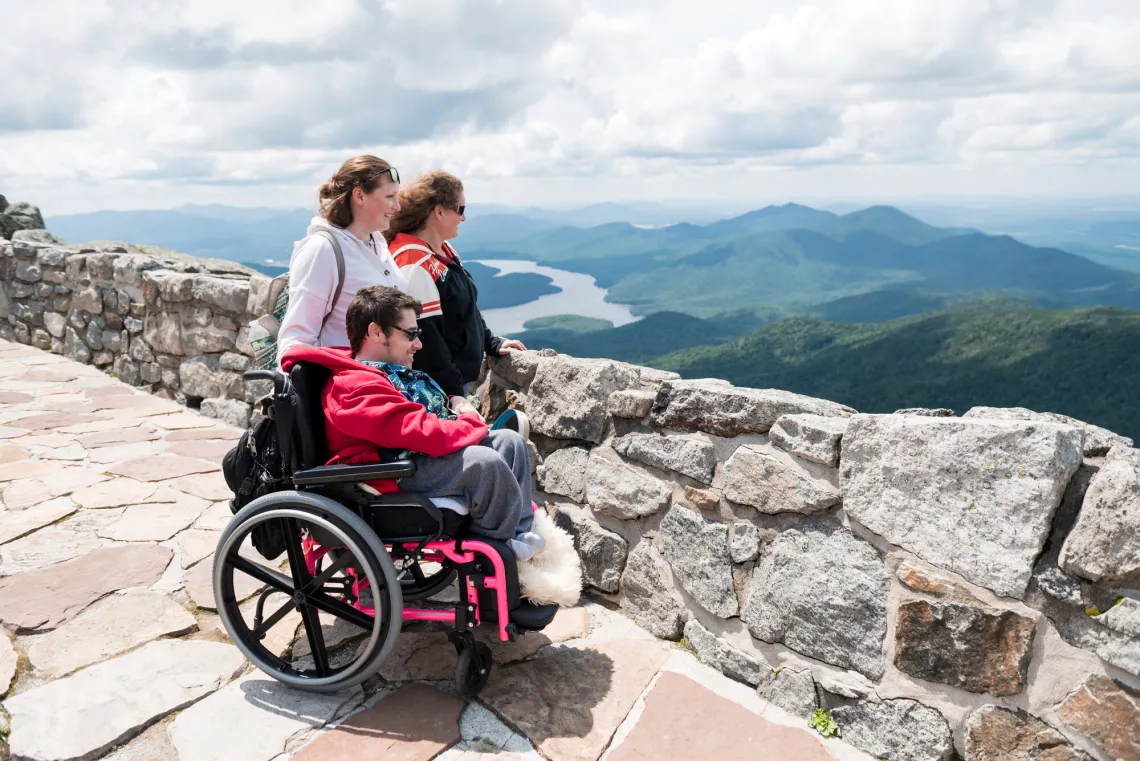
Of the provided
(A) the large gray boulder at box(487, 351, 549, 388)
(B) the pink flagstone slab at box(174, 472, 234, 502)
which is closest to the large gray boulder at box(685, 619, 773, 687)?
(A) the large gray boulder at box(487, 351, 549, 388)

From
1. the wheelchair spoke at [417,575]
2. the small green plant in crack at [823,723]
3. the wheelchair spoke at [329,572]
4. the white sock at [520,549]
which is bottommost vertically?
the small green plant in crack at [823,723]

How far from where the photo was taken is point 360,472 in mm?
2336

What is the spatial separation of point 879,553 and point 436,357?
1760mm

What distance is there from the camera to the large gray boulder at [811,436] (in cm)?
255

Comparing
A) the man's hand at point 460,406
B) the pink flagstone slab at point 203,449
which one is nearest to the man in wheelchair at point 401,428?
the man's hand at point 460,406

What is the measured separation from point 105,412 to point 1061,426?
20.0 feet

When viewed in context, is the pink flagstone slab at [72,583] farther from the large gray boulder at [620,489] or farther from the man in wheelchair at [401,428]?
the large gray boulder at [620,489]

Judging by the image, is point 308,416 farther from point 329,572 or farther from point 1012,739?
point 1012,739

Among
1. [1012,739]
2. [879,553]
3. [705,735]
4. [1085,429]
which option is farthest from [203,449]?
[1085,429]

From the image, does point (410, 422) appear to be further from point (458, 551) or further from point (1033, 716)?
point (1033, 716)

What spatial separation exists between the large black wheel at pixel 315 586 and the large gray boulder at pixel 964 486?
5.09 ft

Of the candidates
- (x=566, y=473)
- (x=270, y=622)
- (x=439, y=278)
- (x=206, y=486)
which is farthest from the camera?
(x=206, y=486)

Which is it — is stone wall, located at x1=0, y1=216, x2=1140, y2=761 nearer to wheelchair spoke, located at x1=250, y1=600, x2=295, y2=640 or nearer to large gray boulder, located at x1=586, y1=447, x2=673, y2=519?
large gray boulder, located at x1=586, y1=447, x2=673, y2=519

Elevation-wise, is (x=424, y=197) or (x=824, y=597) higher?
(x=424, y=197)
